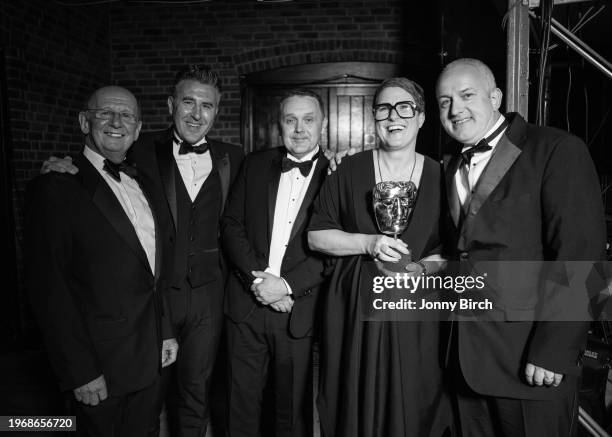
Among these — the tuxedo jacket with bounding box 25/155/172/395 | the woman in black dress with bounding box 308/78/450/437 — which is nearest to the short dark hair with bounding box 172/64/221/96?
the tuxedo jacket with bounding box 25/155/172/395

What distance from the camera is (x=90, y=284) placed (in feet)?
6.82

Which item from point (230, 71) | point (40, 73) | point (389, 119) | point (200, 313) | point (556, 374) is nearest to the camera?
point (556, 374)

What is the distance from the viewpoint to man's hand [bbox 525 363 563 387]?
1789 millimetres

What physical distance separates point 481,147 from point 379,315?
826mm

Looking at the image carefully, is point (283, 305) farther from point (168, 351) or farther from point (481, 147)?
point (481, 147)

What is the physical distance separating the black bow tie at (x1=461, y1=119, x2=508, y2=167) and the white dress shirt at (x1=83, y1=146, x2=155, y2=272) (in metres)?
1.49

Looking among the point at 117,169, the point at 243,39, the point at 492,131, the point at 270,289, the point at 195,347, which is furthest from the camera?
the point at 243,39

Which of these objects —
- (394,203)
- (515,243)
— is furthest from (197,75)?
(515,243)

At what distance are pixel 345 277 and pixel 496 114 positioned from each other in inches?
38.0

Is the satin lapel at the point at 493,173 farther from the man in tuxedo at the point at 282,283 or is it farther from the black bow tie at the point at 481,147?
the man in tuxedo at the point at 282,283

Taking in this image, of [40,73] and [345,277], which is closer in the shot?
[345,277]

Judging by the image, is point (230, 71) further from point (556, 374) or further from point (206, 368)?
point (556, 374)

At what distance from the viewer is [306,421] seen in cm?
280

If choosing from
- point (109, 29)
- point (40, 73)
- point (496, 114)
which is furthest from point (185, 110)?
point (109, 29)
